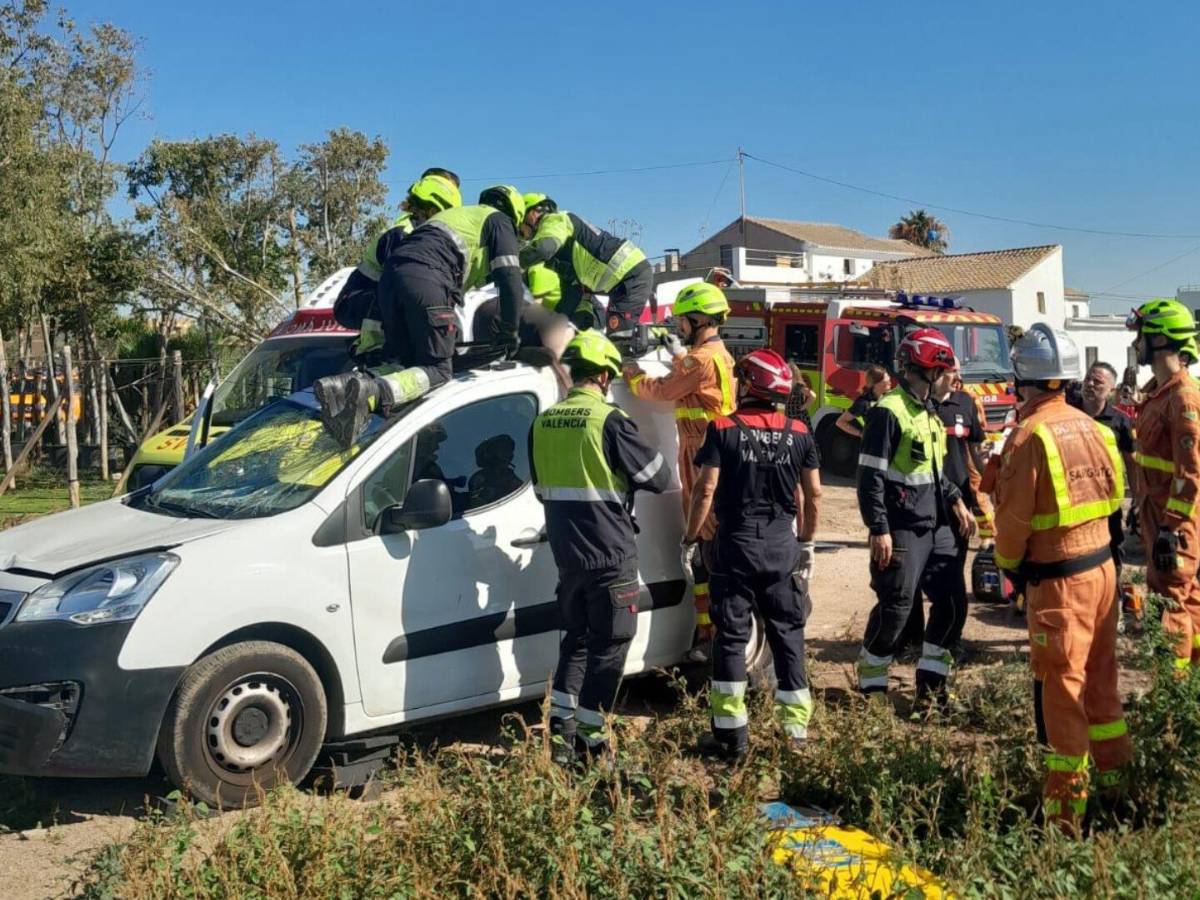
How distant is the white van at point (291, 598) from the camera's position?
4.21 meters

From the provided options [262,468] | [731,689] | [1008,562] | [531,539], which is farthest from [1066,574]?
[262,468]

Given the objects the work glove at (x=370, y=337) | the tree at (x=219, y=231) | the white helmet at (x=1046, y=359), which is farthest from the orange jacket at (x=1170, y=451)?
the tree at (x=219, y=231)

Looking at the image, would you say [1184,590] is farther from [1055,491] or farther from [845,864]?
[845,864]

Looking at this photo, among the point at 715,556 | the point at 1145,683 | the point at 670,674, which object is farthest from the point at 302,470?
the point at 1145,683

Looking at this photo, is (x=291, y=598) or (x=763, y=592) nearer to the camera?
(x=291, y=598)

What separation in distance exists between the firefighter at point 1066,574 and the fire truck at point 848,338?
10337mm

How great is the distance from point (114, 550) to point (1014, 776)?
3.72m

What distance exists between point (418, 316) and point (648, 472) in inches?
61.4

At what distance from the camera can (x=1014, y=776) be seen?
4531mm

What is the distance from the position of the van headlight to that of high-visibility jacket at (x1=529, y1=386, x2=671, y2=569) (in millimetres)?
1593

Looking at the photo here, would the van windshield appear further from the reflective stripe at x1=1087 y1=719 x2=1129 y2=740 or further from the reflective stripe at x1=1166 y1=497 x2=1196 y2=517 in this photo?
the reflective stripe at x1=1166 y1=497 x2=1196 y2=517

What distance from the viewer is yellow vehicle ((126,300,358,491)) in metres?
9.46

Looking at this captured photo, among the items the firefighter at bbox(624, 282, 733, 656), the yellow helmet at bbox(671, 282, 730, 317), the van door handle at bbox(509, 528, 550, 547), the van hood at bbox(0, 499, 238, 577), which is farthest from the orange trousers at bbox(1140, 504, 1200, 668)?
the van hood at bbox(0, 499, 238, 577)

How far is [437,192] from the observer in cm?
663
